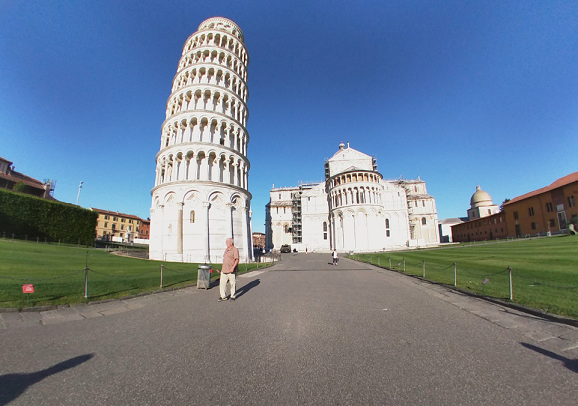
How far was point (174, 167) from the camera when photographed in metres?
26.8

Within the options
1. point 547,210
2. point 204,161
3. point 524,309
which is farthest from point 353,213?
point 524,309

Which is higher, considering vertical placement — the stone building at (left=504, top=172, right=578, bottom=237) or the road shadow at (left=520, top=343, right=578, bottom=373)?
the stone building at (left=504, top=172, right=578, bottom=237)

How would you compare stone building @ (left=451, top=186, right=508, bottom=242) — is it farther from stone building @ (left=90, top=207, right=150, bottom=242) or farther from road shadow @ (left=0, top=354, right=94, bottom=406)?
stone building @ (left=90, top=207, right=150, bottom=242)

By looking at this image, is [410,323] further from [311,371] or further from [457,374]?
[311,371]

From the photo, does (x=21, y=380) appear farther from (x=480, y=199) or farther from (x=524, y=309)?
(x=480, y=199)

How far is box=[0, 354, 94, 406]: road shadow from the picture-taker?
9.53 feet

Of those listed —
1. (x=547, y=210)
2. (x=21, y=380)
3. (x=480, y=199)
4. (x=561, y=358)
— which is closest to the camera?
(x=21, y=380)

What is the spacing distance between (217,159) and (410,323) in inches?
1014

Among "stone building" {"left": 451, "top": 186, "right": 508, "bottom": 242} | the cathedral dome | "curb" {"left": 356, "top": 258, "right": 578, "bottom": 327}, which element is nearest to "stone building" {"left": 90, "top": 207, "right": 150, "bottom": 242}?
"curb" {"left": 356, "top": 258, "right": 578, "bottom": 327}

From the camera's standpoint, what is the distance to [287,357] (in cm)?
403

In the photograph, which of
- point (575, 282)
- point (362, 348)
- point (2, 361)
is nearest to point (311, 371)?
point (362, 348)

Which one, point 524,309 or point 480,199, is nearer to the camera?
point 524,309

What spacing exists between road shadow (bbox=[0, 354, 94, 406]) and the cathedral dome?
95.9 meters

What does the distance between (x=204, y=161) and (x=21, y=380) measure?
2529 cm
